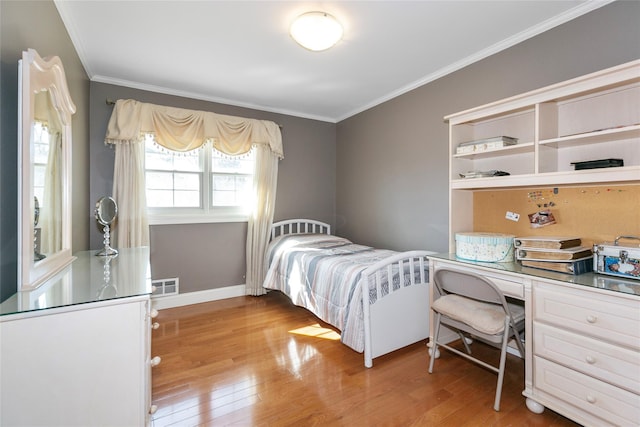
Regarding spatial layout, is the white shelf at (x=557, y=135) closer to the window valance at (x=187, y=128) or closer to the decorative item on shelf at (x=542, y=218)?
the decorative item on shelf at (x=542, y=218)

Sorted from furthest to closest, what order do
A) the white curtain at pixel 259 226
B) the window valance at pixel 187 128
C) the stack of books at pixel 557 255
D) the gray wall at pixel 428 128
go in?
1. the white curtain at pixel 259 226
2. the window valance at pixel 187 128
3. the gray wall at pixel 428 128
4. the stack of books at pixel 557 255

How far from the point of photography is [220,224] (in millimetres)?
3719

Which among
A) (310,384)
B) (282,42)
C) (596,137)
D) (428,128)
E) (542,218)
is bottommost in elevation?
(310,384)

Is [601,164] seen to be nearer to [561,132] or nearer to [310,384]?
[561,132]

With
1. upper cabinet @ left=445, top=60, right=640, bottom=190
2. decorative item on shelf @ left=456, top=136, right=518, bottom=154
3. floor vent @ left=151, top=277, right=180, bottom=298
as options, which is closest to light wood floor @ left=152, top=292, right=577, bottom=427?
floor vent @ left=151, top=277, right=180, bottom=298

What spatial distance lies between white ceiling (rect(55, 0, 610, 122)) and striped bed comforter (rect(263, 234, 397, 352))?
1784mm

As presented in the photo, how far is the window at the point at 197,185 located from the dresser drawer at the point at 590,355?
3187mm

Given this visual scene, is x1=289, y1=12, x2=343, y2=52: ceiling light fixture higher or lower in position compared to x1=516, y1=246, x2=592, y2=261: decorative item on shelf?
higher

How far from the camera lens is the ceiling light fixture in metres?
1.97

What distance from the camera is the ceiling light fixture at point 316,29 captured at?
1.97m

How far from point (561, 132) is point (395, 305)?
1687 mm

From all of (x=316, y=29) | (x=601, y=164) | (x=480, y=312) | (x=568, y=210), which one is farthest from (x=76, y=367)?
(x=568, y=210)

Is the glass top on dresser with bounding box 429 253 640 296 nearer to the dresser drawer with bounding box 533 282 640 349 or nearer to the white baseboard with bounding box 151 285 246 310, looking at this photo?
the dresser drawer with bounding box 533 282 640 349

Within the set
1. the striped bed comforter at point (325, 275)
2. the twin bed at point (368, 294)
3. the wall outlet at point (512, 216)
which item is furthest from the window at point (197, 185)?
the wall outlet at point (512, 216)
